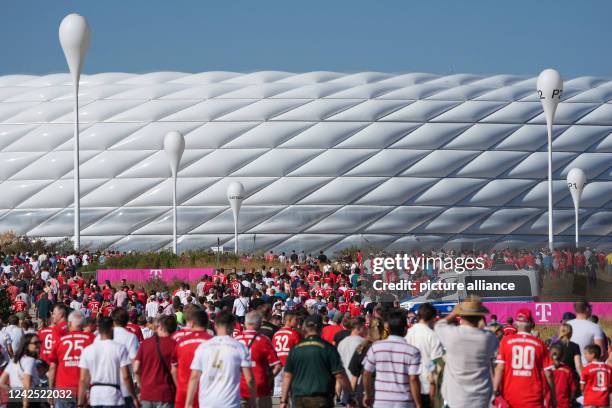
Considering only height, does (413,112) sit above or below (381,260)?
above

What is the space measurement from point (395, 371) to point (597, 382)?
10.1 ft

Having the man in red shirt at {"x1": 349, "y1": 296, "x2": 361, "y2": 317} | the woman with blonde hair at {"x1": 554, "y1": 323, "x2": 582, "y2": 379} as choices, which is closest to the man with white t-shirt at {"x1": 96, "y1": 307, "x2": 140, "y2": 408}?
the woman with blonde hair at {"x1": 554, "y1": 323, "x2": 582, "y2": 379}

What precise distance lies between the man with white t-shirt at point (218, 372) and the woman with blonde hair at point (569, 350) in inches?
160

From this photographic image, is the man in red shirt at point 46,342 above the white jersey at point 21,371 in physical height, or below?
above

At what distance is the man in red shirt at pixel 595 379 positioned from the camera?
13.1 metres

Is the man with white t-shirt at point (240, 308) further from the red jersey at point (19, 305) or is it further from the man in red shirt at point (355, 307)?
the red jersey at point (19, 305)

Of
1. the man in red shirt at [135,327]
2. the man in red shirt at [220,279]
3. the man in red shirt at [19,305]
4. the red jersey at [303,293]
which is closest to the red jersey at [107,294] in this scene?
the man in red shirt at [19,305]

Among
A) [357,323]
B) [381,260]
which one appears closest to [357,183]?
[381,260]

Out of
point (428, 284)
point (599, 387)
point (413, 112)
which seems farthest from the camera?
point (413, 112)

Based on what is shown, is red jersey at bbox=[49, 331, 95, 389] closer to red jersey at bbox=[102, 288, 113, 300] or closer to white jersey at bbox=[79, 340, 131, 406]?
white jersey at bbox=[79, 340, 131, 406]

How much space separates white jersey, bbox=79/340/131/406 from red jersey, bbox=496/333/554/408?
11.5 ft

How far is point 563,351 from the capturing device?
1333cm

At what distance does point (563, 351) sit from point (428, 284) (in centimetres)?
930

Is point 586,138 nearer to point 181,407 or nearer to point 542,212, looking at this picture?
point 542,212
